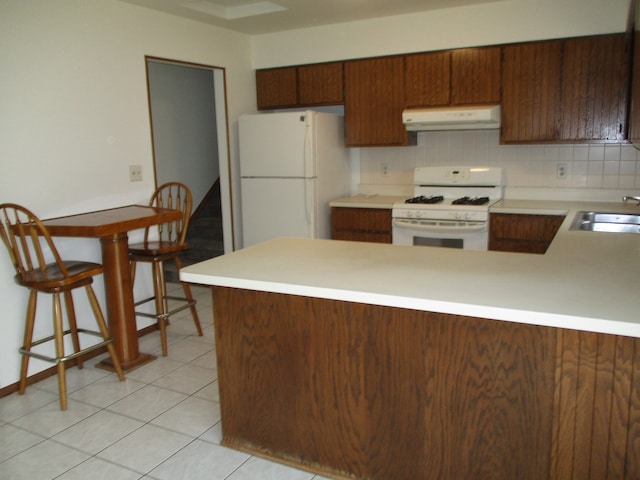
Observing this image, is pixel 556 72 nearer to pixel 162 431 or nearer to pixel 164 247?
pixel 164 247

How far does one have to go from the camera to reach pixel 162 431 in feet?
8.39

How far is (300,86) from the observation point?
479 centimetres

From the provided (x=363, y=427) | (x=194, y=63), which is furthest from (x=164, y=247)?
(x=363, y=427)

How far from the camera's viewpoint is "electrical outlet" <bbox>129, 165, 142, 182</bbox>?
3.76m

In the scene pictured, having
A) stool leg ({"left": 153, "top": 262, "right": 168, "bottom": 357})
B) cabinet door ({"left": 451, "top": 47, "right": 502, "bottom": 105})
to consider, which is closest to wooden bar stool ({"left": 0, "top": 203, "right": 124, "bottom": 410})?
stool leg ({"left": 153, "top": 262, "right": 168, "bottom": 357})

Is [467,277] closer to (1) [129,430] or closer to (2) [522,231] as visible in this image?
(1) [129,430]

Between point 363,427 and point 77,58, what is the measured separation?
2.84 meters

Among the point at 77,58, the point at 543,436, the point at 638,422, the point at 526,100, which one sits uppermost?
the point at 77,58

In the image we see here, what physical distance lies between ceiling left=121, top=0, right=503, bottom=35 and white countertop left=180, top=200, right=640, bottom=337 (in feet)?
7.13

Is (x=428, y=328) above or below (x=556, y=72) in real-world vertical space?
below

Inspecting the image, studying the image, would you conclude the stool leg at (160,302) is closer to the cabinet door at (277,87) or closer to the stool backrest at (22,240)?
the stool backrest at (22,240)

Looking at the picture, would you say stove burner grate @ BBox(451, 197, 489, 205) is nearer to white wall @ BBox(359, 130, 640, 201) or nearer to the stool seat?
white wall @ BBox(359, 130, 640, 201)

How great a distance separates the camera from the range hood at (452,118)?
3.91 m

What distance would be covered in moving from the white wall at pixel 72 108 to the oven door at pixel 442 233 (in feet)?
6.47
